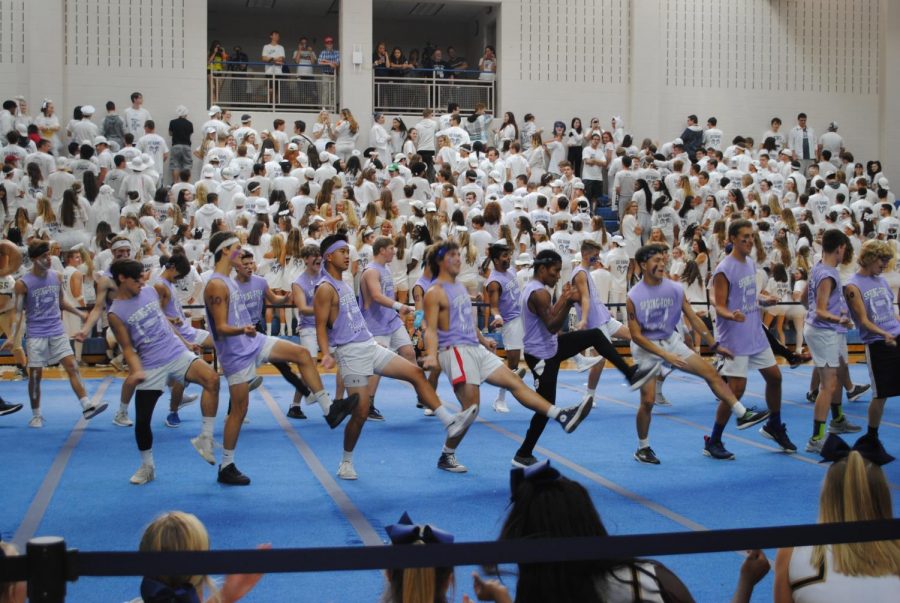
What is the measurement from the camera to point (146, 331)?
8.66 meters

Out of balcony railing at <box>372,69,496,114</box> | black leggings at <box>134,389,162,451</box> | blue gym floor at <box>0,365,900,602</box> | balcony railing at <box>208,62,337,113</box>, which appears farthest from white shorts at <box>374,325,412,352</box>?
balcony railing at <box>372,69,496,114</box>

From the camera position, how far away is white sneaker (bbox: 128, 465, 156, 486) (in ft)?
27.6

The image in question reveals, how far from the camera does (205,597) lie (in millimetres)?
3338

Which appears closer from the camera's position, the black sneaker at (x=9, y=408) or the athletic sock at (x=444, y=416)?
the athletic sock at (x=444, y=416)

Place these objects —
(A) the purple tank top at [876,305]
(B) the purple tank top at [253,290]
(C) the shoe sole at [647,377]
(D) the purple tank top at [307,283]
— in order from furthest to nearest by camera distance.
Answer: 1. (D) the purple tank top at [307,283]
2. (B) the purple tank top at [253,290]
3. (A) the purple tank top at [876,305]
4. (C) the shoe sole at [647,377]

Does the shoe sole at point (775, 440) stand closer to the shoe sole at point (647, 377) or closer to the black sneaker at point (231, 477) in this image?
the shoe sole at point (647, 377)

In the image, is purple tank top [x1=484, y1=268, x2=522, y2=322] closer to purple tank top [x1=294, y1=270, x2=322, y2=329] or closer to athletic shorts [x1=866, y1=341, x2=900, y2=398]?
purple tank top [x1=294, y1=270, x2=322, y2=329]

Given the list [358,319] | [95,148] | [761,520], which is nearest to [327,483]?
[358,319]

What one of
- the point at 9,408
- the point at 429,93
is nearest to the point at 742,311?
the point at 9,408

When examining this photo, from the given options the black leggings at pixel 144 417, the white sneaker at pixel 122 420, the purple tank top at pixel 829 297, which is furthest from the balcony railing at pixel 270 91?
the black leggings at pixel 144 417

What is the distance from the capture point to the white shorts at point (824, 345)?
996cm

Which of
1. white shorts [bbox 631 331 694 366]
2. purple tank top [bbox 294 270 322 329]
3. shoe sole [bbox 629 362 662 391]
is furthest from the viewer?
purple tank top [bbox 294 270 322 329]

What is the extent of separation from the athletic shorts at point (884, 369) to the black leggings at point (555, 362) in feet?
7.36

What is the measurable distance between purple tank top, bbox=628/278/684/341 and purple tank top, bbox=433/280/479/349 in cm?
158
